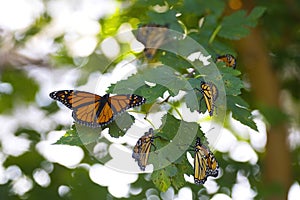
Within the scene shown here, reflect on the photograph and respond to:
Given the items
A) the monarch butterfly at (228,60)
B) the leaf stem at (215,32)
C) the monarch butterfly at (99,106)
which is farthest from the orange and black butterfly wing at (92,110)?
the leaf stem at (215,32)

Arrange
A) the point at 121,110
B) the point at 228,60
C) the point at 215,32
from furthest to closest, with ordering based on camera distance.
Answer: the point at 215,32
the point at 228,60
the point at 121,110

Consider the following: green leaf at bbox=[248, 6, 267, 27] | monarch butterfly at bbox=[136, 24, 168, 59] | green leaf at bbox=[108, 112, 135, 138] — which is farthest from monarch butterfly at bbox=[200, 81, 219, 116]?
green leaf at bbox=[248, 6, 267, 27]

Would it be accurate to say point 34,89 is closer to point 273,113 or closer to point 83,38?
point 83,38

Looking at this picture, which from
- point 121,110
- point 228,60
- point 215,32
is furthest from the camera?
point 215,32

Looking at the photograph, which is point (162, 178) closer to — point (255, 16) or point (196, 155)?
point (196, 155)

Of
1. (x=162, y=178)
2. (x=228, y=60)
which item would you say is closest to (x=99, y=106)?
(x=162, y=178)

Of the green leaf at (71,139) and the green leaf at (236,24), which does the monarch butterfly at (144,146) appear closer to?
the green leaf at (71,139)

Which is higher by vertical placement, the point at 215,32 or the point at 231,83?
the point at 231,83
